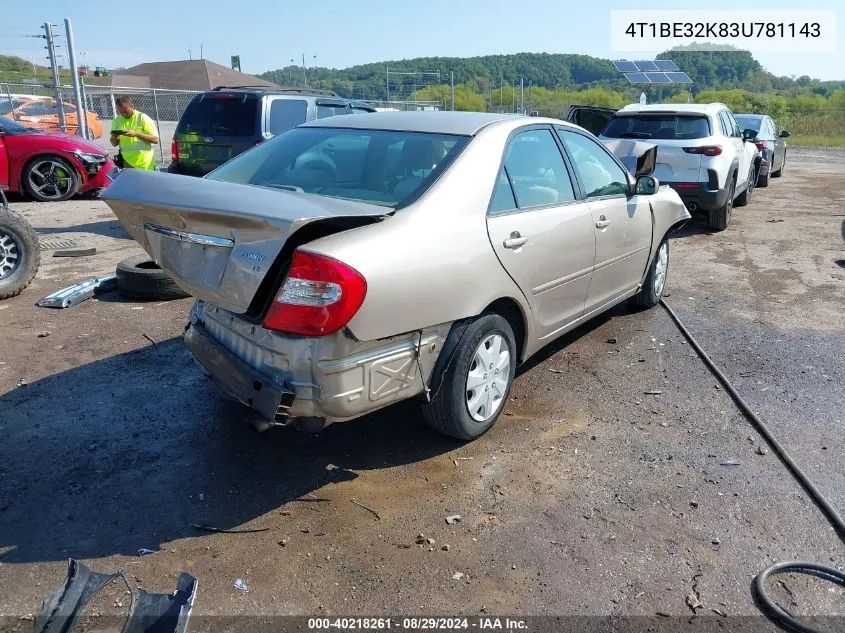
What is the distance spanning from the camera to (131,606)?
254 cm

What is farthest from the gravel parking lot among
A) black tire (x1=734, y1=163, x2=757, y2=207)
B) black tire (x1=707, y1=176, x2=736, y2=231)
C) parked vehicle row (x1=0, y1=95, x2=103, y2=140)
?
parked vehicle row (x1=0, y1=95, x2=103, y2=140)

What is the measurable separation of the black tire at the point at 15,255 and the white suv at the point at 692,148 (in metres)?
7.38

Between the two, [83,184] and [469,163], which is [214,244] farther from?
[83,184]

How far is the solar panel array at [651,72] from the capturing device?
25297 millimetres

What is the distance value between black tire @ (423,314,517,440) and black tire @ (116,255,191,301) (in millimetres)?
3422

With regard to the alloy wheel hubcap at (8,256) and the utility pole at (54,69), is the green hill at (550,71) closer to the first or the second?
the utility pole at (54,69)

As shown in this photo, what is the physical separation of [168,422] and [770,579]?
10.3 feet

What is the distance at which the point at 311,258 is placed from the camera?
284cm

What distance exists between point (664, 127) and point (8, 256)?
824cm

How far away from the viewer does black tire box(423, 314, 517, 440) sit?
3424 mm

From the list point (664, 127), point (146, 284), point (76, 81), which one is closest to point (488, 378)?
point (146, 284)

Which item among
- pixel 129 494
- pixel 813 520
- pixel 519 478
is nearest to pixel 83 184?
pixel 129 494

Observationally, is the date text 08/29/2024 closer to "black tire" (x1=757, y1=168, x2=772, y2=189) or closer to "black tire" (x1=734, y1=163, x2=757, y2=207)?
"black tire" (x1=734, y1=163, x2=757, y2=207)

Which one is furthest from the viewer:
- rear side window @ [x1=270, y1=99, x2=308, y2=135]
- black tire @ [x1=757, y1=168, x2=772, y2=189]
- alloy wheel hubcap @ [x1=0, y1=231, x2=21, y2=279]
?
black tire @ [x1=757, y1=168, x2=772, y2=189]
